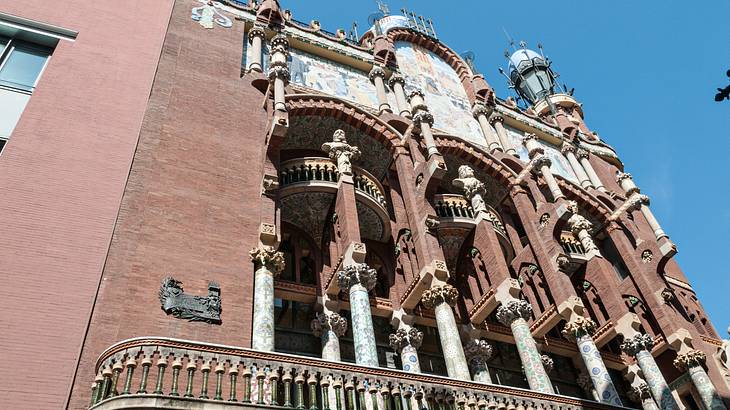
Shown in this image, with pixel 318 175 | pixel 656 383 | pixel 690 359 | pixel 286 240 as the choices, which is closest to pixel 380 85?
pixel 318 175

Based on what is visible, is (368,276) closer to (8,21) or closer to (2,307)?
(2,307)

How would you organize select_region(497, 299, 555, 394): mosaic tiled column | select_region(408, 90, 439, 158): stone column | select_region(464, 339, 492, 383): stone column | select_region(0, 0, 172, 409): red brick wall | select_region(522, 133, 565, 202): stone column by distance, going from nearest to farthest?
select_region(0, 0, 172, 409): red brick wall
select_region(497, 299, 555, 394): mosaic tiled column
select_region(464, 339, 492, 383): stone column
select_region(408, 90, 439, 158): stone column
select_region(522, 133, 565, 202): stone column

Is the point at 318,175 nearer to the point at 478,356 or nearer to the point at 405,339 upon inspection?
the point at 405,339

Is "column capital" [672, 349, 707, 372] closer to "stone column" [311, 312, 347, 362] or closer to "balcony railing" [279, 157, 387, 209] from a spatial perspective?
"balcony railing" [279, 157, 387, 209]

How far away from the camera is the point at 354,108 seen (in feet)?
58.3

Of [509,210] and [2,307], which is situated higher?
[509,210]

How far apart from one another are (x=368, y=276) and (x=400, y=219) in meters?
3.98

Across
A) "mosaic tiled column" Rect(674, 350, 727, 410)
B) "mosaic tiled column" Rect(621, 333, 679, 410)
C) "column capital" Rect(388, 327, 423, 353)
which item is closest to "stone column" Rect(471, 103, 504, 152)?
"mosaic tiled column" Rect(621, 333, 679, 410)

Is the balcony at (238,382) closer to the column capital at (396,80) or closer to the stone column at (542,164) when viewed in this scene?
the stone column at (542,164)

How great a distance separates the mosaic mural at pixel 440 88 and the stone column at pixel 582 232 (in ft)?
15.2

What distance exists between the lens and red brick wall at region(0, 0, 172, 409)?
8.93 meters

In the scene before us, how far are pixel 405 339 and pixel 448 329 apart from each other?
5.42ft

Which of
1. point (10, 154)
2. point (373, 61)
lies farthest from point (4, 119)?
point (373, 61)

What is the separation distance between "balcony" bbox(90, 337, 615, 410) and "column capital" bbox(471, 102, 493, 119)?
47.3 ft
